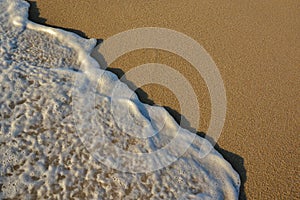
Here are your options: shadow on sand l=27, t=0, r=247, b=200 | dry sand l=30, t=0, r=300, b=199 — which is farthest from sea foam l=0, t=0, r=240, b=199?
dry sand l=30, t=0, r=300, b=199

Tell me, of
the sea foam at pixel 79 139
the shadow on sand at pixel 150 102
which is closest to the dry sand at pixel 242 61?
the shadow on sand at pixel 150 102

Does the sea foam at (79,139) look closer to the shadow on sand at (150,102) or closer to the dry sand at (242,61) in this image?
the shadow on sand at (150,102)

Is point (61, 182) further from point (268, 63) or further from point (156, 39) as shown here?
point (268, 63)

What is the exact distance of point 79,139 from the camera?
9.12 ft

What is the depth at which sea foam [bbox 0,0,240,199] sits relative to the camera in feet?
8.20

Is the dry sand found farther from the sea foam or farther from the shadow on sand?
the sea foam

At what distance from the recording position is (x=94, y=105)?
9.95ft

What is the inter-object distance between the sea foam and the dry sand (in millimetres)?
196

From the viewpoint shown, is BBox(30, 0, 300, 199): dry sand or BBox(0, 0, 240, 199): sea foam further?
BBox(30, 0, 300, 199): dry sand

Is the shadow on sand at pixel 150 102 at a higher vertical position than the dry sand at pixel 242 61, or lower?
lower

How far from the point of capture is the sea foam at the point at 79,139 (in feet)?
8.20

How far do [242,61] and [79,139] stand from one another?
74.1 inches

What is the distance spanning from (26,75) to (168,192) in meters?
1.88

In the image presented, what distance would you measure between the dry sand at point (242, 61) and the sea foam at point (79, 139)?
0.64 ft
